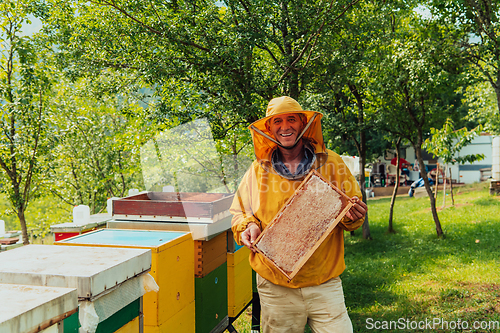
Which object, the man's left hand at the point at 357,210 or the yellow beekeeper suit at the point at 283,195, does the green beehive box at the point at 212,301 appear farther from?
the man's left hand at the point at 357,210

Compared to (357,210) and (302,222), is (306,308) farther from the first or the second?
(357,210)

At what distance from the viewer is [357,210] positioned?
82.7 inches

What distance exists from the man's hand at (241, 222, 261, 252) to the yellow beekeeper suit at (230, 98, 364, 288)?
56 mm

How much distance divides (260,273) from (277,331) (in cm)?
37

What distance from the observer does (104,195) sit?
1170cm

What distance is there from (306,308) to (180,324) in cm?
88

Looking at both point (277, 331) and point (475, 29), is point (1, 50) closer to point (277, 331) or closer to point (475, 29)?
point (277, 331)

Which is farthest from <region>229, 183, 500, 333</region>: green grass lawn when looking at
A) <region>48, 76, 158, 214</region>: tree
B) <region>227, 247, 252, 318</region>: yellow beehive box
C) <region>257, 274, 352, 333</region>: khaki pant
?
<region>48, 76, 158, 214</region>: tree

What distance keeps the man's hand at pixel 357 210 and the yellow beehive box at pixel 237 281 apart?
1.43m

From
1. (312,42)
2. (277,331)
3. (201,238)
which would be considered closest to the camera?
(277,331)

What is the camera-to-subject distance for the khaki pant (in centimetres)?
216

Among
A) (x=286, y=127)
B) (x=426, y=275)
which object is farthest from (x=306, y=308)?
(x=426, y=275)

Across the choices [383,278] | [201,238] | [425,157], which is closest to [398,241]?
[383,278]

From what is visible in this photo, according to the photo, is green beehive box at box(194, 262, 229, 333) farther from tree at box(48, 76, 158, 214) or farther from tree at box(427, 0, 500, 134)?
tree at box(48, 76, 158, 214)
